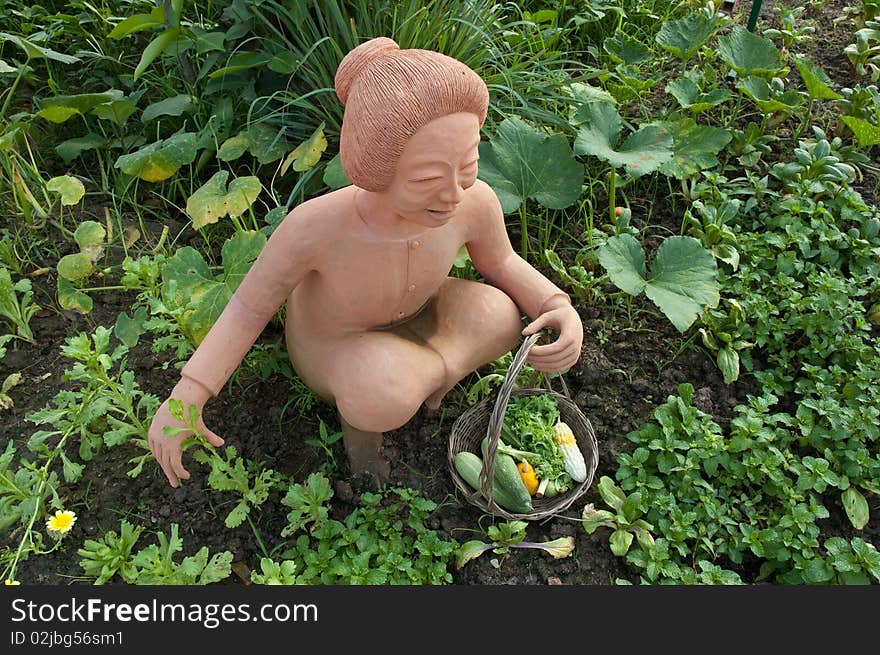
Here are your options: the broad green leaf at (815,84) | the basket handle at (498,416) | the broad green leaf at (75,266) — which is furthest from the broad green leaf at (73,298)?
the broad green leaf at (815,84)

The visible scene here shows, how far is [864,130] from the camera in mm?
2643

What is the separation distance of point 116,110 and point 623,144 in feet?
5.77

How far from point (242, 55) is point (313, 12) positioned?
1.57 ft

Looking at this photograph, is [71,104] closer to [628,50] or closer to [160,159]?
[160,159]

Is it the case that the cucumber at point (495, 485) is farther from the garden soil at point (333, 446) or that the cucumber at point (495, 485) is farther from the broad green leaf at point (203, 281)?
the broad green leaf at point (203, 281)

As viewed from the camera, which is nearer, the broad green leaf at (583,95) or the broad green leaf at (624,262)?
the broad green leaf at (624,262)

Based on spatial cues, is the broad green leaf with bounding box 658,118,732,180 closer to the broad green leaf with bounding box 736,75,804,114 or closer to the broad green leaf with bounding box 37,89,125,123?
the broad green leaf with bounding box 736,75,804,114

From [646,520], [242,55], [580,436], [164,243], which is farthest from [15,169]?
[646,520]

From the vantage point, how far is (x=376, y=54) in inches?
56.3

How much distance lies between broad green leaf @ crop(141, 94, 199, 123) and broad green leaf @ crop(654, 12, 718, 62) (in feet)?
5.99

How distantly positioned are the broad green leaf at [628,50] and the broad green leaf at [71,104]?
192cm

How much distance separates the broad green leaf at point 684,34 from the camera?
2.91 meters

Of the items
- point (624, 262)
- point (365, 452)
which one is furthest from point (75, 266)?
point (624, 262)

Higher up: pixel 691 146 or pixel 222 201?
pixel 222 201
